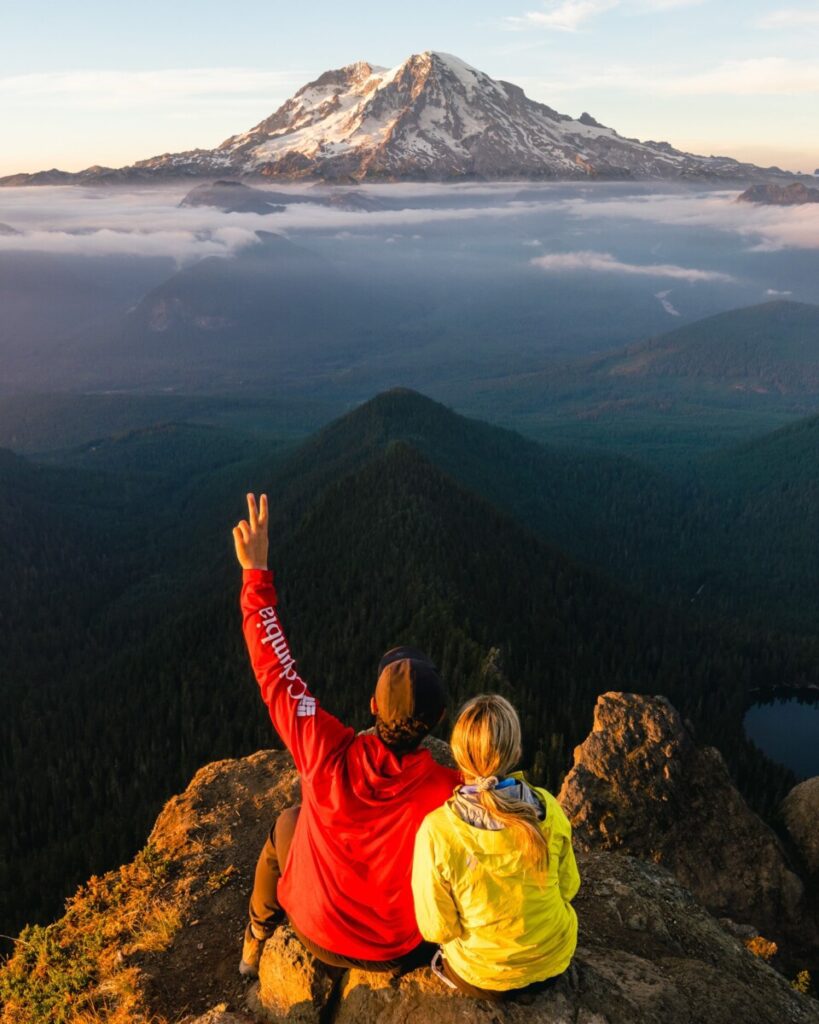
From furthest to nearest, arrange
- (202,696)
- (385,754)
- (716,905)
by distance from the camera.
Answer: (202,696) → (716,905) → (385,754)

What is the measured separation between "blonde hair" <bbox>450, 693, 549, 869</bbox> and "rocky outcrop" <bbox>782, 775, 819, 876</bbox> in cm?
3759

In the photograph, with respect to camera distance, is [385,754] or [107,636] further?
[107,636]

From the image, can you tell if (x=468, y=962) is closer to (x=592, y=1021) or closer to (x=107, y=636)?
(x=592, y=1021)

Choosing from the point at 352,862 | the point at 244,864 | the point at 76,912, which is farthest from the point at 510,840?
the point at 76,912

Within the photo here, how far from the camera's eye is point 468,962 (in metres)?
11.4

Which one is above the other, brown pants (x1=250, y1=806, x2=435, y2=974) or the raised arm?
the raised arm

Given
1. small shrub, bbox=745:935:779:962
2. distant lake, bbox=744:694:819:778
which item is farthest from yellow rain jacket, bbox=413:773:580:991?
distant lake, bbox=744:694:819:778

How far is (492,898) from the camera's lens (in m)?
10.7

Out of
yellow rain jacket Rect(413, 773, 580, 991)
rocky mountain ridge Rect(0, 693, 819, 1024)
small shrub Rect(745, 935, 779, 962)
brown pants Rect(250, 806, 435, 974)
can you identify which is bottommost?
small shrub Rect(745, 935, 779, 962)

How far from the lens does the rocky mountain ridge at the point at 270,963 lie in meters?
12.4

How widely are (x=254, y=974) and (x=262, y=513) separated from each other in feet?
29.9

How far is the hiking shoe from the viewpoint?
48.6 ft

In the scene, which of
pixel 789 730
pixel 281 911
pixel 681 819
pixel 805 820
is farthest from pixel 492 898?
pixel 789 730

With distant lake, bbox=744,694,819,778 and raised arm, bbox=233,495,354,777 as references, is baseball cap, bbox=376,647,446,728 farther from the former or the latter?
distant lake, bbox=744,694,819,778
